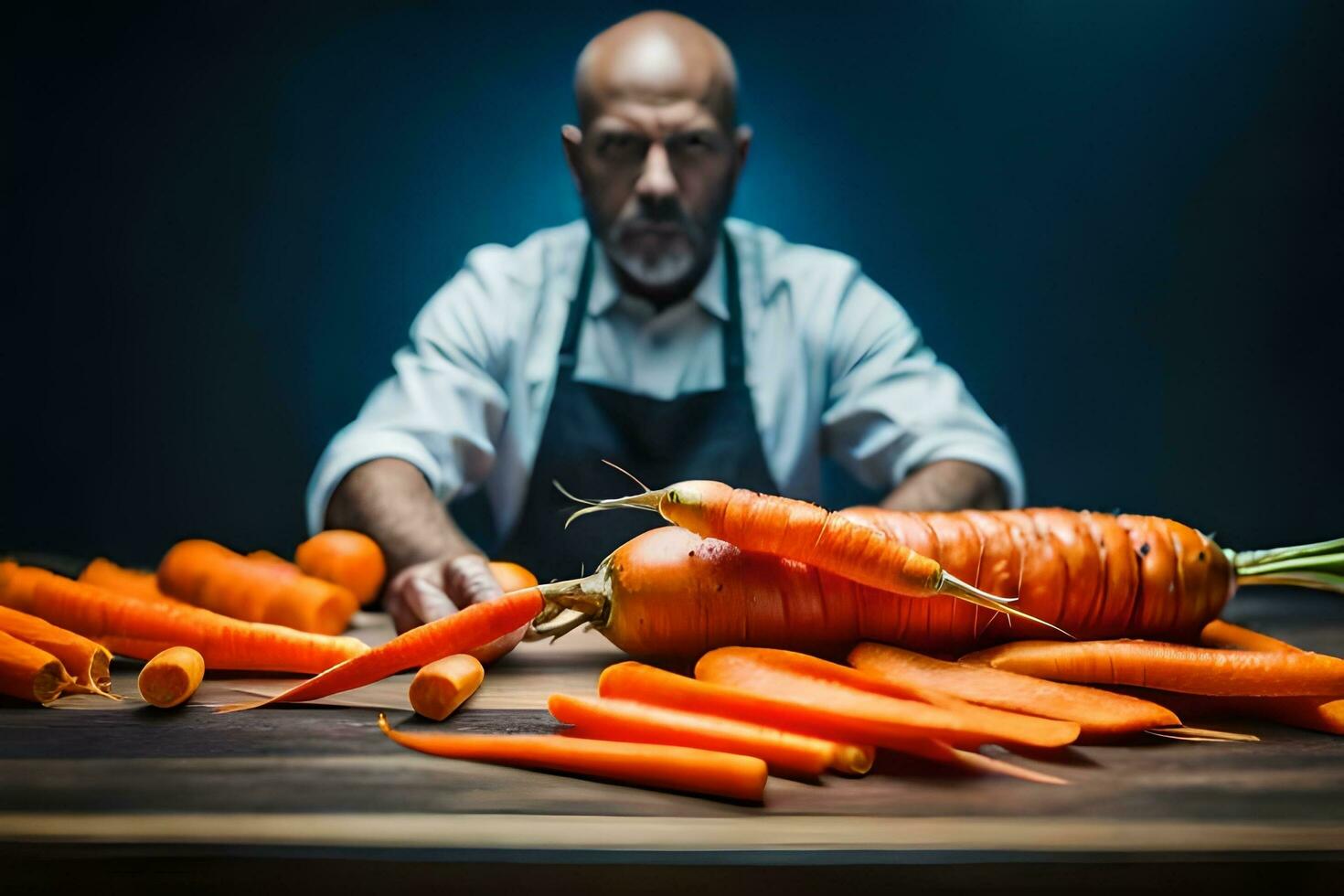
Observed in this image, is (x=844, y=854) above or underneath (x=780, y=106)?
underneath

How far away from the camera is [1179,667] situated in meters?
0.84

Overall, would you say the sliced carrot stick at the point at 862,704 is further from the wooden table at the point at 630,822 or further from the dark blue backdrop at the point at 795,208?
the dark blue backdrop at the point at 795,208

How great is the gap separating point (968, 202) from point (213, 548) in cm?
129

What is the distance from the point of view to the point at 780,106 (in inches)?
65.8

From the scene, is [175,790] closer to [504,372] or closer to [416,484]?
[416,484]

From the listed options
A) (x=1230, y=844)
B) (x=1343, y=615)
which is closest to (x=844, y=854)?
(x=1230, y=844)

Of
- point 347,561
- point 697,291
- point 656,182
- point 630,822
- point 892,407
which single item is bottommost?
point 630,822

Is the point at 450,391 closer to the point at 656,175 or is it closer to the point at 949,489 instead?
the point at 656,175

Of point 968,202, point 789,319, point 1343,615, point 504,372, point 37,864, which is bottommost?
point 37,864

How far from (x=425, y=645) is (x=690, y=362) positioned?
929mm

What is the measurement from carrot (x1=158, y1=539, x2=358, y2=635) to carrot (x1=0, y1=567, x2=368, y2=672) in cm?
13

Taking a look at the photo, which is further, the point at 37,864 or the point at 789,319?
the point at 789,319

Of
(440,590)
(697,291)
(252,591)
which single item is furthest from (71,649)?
(697,291)

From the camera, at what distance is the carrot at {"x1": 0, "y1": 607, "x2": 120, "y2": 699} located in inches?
36.1
